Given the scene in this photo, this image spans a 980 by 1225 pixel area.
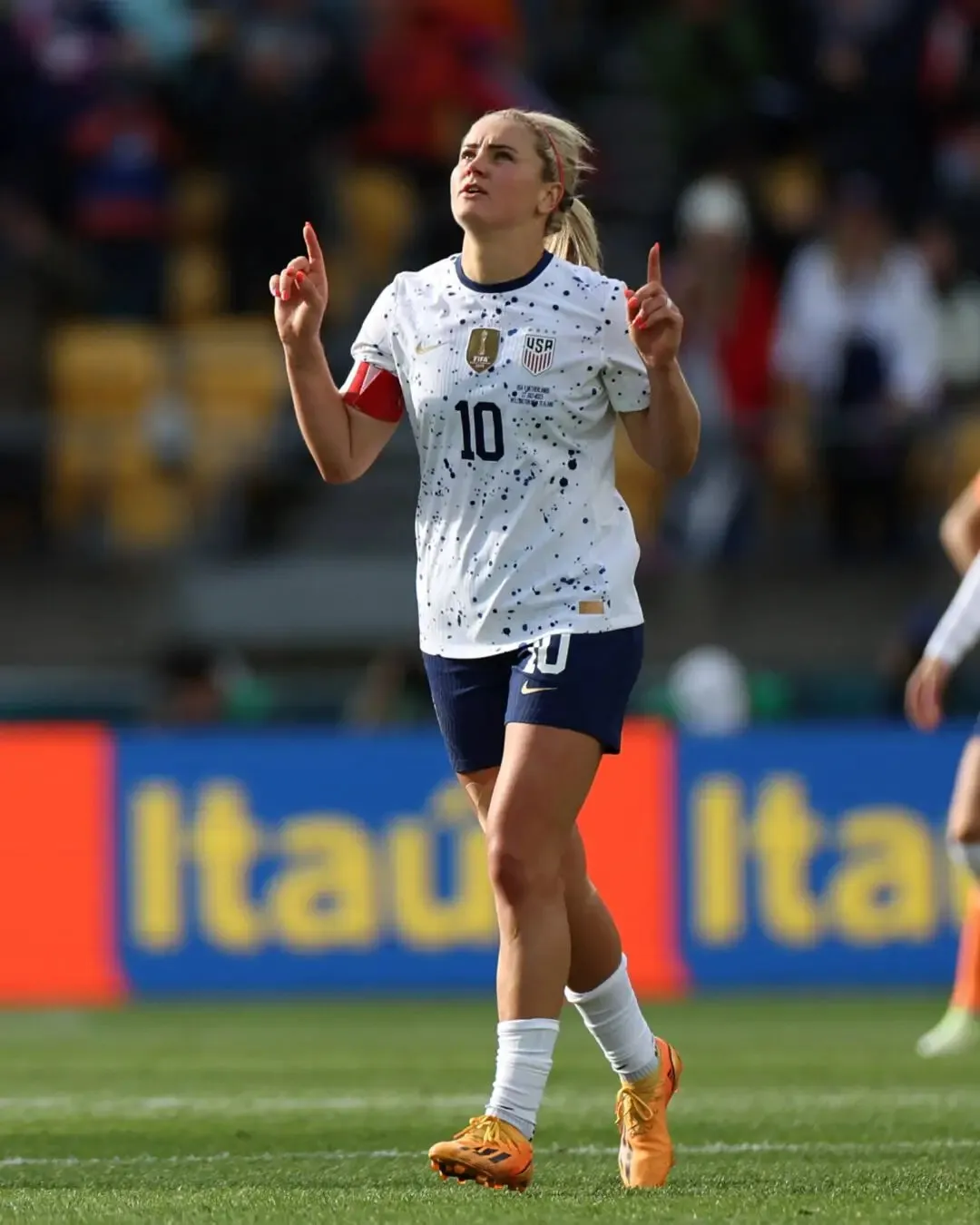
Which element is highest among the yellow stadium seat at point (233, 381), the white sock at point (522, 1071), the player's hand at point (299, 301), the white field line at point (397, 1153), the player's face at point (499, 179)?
the yellow stadium seat at point (233, 381)

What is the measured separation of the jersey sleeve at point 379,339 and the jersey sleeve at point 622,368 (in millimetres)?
478

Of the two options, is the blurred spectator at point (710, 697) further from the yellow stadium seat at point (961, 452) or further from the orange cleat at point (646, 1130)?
the orange cleat at point (646, 1130)

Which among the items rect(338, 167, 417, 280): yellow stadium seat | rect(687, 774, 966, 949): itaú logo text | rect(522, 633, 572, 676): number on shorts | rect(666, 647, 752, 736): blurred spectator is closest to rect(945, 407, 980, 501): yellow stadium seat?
rect(666, 647, 752, 736): blurred spectator

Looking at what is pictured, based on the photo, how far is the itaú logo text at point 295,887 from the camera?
11711mm

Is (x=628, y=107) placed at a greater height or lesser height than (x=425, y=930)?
greater

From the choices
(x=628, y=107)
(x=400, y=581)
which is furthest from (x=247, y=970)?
(x=628, y=107)

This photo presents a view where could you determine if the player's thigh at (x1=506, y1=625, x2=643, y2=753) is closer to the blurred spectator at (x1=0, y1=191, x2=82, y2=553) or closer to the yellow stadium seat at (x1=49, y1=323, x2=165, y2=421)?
the blurred spectator at (x1=0, y1=191, x2=82, y2=553)

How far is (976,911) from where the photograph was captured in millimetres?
8766

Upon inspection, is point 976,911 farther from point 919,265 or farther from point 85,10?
point 85,10

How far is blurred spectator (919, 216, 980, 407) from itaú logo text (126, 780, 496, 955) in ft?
15.6

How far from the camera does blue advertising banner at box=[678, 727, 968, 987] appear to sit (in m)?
11.7

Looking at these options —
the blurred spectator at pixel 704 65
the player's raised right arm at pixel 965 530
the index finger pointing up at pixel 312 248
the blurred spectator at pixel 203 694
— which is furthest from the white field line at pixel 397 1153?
the blurred spectator at pixel 704 65

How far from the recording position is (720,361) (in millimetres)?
14367

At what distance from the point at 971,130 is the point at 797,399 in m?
3.04
